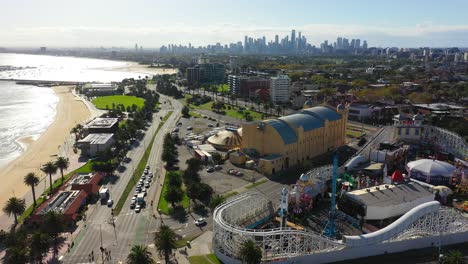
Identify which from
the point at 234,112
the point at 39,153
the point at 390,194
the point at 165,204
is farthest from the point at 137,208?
the point at 234,112

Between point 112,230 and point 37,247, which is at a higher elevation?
point 37,247

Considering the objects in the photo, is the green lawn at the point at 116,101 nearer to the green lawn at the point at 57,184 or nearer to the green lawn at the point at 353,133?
the green lawn at the point at 57,184

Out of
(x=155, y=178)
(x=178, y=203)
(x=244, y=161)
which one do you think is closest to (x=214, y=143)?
(x=244, y=161)

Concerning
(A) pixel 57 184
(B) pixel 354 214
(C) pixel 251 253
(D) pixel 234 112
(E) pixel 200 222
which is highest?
(D) pixel 234 112

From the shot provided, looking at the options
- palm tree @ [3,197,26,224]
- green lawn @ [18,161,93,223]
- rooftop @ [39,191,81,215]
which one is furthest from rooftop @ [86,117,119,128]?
palm tree @ [3,197,26,224]

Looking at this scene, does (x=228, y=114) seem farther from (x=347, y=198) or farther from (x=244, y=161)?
(x=347, y=198)

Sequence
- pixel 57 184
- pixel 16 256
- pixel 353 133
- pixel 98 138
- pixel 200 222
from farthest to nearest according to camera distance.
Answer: pixel 353 133
pixel 98 138
pixel 57 184
pixel 200 222
pixel 16 256

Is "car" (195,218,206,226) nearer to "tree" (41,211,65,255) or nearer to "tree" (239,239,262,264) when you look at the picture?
"tree" (239,239,262,264)

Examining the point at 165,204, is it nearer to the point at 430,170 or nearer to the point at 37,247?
the point at 37,247
